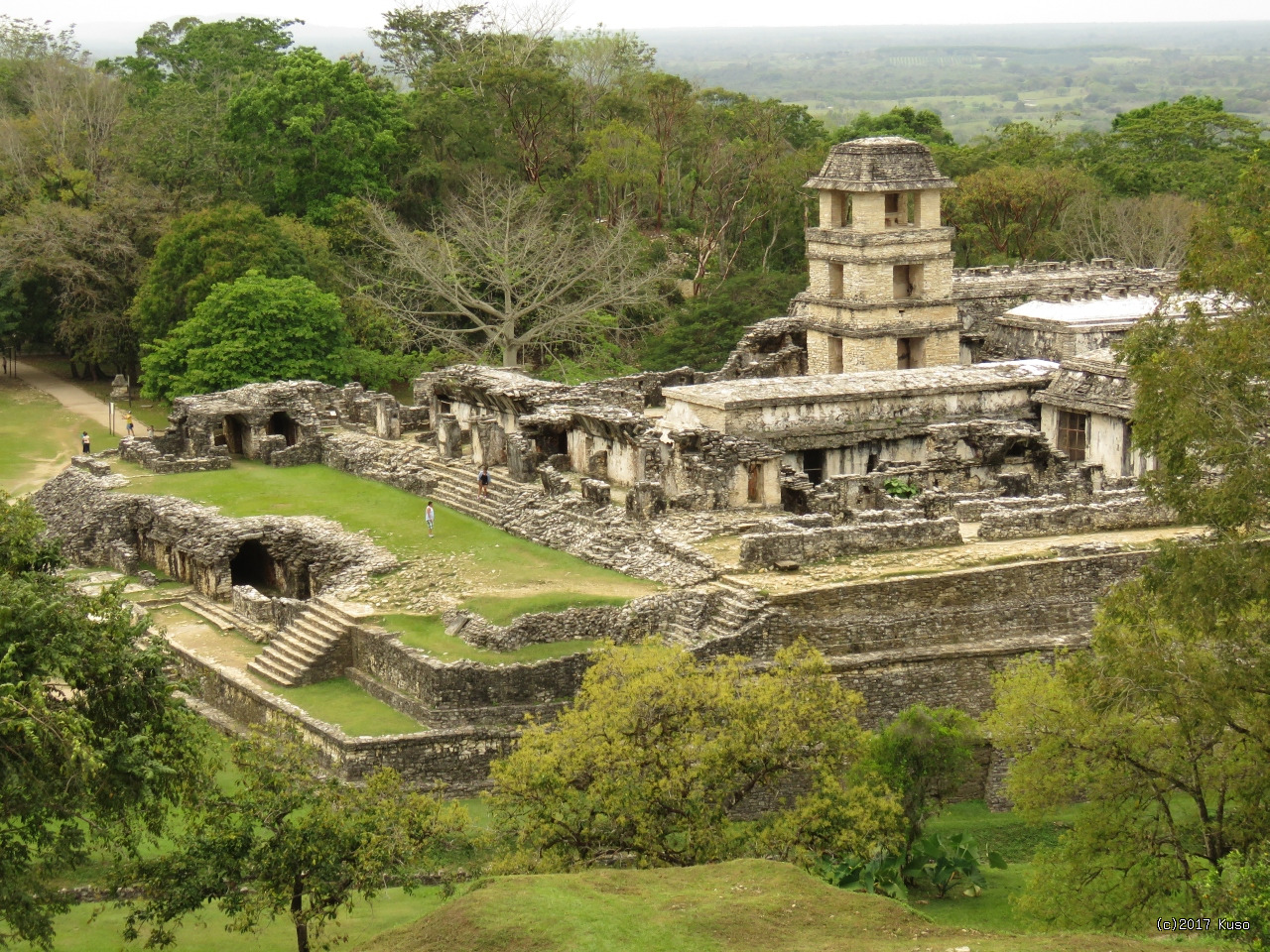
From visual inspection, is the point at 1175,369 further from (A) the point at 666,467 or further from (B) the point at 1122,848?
(A) the point at 666,467

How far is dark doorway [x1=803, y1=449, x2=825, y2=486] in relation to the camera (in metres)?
38.1

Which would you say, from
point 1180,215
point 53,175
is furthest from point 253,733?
point 1180,215

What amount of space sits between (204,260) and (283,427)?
809 centimetres

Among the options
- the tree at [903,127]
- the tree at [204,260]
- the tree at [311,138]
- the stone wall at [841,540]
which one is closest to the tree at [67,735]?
the stone wall at [841,540]

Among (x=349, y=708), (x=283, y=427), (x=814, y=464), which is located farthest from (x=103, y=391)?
(x=349, y=708)

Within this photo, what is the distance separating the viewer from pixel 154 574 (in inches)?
1524

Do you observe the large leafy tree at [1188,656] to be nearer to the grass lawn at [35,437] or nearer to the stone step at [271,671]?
the stone step at [271,671]

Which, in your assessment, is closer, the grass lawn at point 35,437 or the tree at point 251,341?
the grass lawn at point 35,437

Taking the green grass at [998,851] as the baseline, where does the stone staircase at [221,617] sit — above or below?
above

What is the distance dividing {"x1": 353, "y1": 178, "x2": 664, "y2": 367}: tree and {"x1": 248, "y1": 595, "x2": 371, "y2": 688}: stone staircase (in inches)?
776

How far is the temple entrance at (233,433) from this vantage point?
145 feet

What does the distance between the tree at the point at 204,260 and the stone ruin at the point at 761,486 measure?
6.51 metres

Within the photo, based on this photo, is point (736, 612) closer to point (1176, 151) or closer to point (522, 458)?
point (522, 458)

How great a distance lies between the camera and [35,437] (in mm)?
50812
